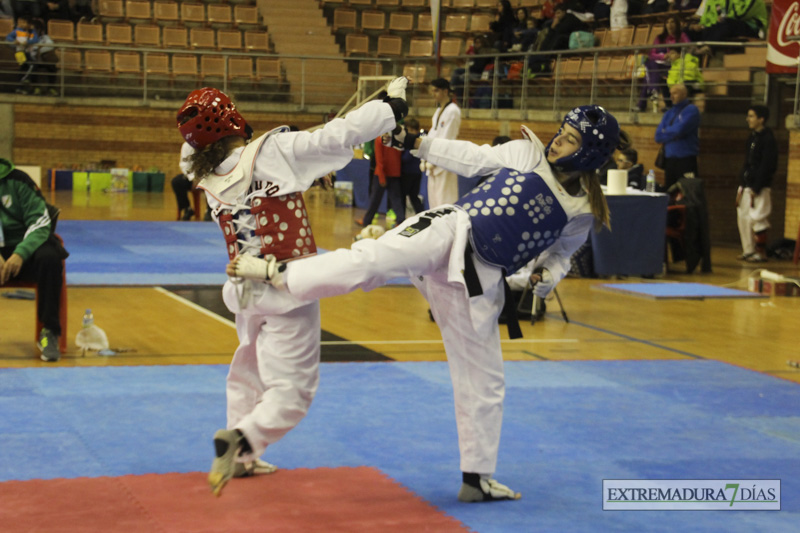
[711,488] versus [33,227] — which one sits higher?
[33,227]

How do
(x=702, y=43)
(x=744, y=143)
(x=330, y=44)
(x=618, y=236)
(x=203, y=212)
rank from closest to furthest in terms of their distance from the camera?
1. (x=618, y=236)
2. (x=702, y=43)
3. (x=744, y=143)
4. (x=203, y=212)
5. (x=330, y=44)

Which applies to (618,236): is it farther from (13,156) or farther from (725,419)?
(13,156)

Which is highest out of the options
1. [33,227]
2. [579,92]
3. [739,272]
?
[579,92]

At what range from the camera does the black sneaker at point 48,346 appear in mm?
6883

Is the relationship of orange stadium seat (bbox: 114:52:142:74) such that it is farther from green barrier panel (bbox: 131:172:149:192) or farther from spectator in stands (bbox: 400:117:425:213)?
spectator in stands (bbox: 400:117:425:213)

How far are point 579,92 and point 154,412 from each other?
14632mm

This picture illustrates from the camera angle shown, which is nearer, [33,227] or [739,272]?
[33,227]

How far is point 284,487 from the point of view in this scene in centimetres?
447

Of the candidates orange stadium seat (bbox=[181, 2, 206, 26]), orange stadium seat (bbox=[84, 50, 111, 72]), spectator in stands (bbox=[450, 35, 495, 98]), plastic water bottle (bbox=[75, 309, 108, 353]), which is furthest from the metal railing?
plastic water bottle (bbox=[75, 309, 108, 353])

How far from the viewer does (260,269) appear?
393 centimetres

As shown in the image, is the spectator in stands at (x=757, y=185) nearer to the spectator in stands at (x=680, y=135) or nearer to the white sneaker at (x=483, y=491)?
the spectator in stands at (x=680, y=135)

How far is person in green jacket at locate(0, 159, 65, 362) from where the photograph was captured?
22.6 ft

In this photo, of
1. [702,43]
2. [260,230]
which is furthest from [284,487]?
[702,43]

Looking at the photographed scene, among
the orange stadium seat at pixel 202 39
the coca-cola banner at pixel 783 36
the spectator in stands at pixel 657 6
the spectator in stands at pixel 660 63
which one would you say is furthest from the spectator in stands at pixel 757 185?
the orange stadium seat at pixel 202 39
